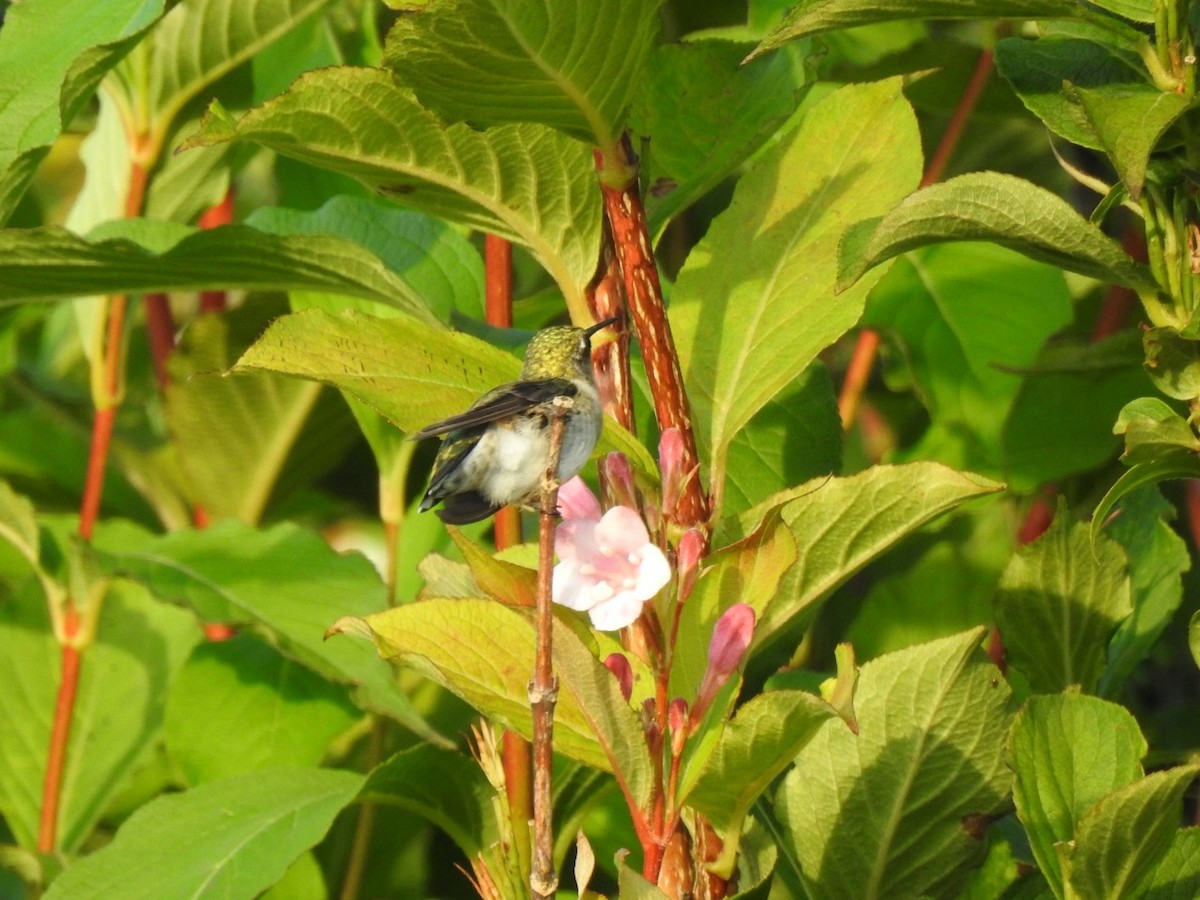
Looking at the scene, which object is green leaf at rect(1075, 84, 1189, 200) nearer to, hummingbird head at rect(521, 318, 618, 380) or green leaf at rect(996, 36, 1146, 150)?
green leaf at rect(996, 36, 1146, 150)

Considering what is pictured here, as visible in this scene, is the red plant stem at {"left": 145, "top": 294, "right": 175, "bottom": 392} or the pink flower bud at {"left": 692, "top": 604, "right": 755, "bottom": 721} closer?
the pink flower bud at {"left": 692, "top": 604, "right": 755, "bottom": 721}

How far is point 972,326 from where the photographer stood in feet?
5.44

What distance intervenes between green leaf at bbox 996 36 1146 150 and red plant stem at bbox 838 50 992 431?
0.76m

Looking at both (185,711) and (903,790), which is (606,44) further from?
(185,711)

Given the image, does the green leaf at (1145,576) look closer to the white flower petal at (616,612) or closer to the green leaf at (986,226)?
the green leaf at (986,226)

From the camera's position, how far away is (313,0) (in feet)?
5.76

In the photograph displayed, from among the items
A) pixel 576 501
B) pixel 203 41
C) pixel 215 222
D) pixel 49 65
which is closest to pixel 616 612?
pixel 576 501

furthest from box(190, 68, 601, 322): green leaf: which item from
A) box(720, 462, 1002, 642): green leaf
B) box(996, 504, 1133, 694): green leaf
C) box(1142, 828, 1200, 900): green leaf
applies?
box(1142, 828, 1200, 900): green leaf

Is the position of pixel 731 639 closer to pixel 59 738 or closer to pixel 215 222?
pixel 59 738


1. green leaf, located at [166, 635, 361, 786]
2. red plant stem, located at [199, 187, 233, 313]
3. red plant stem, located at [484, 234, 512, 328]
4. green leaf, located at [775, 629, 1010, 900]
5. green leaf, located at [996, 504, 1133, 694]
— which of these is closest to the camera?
green leaf, located at [775, 629, 1010, 900]

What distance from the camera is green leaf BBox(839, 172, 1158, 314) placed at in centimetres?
92

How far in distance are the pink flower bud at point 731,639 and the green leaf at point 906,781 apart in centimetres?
24

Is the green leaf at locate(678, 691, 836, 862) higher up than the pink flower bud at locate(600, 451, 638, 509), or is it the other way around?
the pink flower bud at locate(600, 451, 638, 509)

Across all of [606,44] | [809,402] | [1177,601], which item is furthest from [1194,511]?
[606,44]
